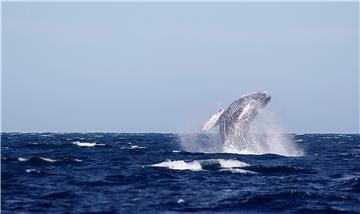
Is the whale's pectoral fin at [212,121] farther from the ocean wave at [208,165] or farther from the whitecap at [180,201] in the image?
the whitecap at [180,201]

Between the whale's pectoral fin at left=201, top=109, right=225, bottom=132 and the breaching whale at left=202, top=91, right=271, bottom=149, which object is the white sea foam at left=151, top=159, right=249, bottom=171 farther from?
the whale's pectoral fin at left=201, top=109, right=225, bottom=132

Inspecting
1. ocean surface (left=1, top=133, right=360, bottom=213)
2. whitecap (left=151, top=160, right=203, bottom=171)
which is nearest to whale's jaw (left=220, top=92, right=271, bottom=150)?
ocean surface (left=1, top=133, right=360, bottom=213)

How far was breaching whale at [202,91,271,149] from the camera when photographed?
49.4 meters

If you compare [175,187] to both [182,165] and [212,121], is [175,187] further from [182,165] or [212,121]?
[212,121]

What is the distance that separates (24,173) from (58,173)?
1846mm

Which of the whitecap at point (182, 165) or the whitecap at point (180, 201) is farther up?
the whitecap at point (182, 165)

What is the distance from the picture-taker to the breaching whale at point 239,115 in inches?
1945

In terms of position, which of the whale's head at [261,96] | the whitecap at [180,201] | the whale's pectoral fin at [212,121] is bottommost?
the whitecap at [180,201]

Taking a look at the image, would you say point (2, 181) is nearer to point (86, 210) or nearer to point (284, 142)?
point (86, 210)

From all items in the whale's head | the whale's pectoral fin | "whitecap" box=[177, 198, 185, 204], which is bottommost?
"whitecap" box=[177, 198, 185, 204]

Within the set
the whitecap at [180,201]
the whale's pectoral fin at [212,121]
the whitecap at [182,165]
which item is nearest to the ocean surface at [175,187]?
the whitecap at [182,165]

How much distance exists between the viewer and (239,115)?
4934 cm

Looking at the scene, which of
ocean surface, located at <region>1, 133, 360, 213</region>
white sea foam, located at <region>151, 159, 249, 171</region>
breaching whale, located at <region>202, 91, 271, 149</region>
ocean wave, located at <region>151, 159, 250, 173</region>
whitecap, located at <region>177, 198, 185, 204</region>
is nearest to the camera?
ocean surface, located at <region>1, 133, 360, 213</region>

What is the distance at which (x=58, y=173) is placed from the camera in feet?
119
